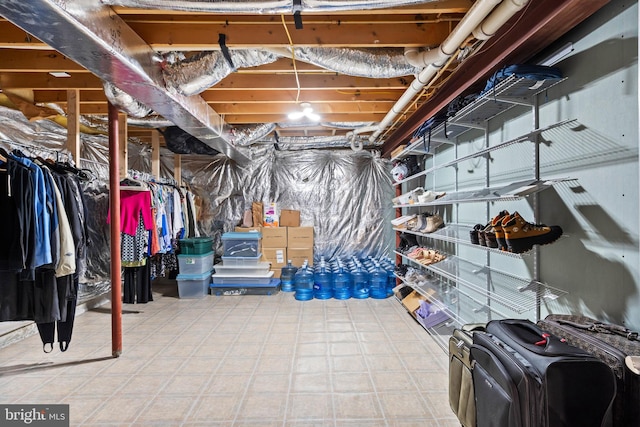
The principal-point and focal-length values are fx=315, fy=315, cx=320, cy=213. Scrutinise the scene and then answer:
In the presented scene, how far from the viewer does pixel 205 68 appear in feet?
7.40

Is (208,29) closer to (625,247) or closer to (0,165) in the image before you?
(0,165)

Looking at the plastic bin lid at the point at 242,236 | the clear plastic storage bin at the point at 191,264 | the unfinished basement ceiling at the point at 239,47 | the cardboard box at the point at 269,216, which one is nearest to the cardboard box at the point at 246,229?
the cardboard box at the point at 269,216

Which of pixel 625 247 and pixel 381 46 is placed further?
pixel 381 46

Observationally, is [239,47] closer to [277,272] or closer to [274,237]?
[274,237]

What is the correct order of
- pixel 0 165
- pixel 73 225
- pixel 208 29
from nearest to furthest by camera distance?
1. pixel 0 165
2. pixel 208 29
3. pixel 73 225

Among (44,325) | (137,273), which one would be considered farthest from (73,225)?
(137,273)

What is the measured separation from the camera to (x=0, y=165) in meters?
1.86

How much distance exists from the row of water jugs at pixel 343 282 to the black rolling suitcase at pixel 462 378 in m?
2.65

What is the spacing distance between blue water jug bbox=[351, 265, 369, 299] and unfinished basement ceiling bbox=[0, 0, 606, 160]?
214 centimetres

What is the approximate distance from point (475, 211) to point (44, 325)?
133 inches

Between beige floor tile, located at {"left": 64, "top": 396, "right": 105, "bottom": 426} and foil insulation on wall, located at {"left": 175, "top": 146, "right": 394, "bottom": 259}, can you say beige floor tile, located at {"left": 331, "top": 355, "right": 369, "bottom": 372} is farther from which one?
foil insulation on wall, located at {"left": 175, "top": 146, "right": 394, "bottom": 259}

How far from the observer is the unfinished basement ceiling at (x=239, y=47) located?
150 centimetres

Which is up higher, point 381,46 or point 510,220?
point 381,46

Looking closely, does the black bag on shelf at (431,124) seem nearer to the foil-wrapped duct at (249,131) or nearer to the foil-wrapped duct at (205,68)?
the foil-wrapped duct at (205,68)
